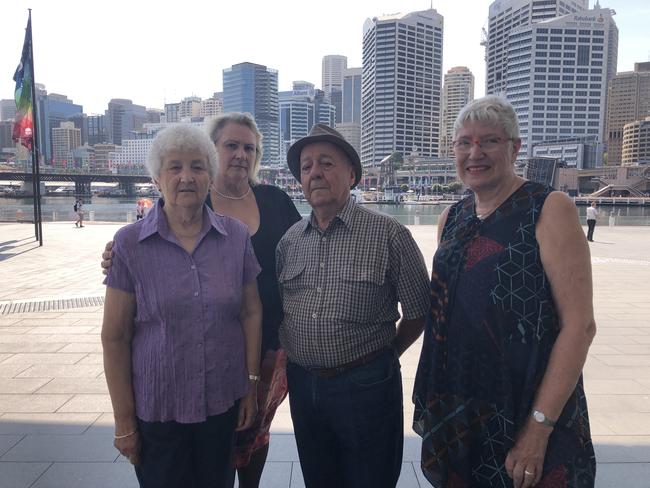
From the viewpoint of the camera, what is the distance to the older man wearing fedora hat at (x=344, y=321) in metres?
1.95

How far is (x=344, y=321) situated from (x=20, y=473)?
7.32ft

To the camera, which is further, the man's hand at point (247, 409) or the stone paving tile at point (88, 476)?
the stone paving tile at point (88, 476)

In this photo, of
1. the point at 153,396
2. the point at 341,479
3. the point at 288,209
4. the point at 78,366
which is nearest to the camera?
the point at 153,396

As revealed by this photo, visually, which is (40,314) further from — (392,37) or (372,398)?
(392,37)

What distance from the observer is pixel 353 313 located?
1954 mm

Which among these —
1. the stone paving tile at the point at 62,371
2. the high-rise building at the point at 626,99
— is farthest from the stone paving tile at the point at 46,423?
the high-rise building at the point at 626,99

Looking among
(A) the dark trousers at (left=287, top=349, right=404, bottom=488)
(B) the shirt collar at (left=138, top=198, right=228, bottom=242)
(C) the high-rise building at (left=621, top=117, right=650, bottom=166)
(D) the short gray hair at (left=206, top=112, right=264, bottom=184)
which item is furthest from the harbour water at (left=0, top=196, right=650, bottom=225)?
(C) the high-rise building at (left=621, top=117, right=650, bottom=166)

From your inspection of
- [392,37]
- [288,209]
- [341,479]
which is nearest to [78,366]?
[288,209]

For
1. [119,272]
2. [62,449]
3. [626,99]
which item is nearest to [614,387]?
[119,272]

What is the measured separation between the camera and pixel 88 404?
3742mm

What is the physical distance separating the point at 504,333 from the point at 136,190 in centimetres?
10311

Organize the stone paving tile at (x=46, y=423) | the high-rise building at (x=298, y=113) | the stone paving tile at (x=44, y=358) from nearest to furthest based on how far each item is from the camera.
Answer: the stone paving tile at (x=46, y=423), the stone paving tile at (x=44, y=358), the high-rise building at (x=298, y=113)

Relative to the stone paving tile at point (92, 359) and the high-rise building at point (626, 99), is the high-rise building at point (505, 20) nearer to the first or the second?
the high-rise building at point (626, 99)

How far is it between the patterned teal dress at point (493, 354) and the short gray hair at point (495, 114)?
9.1 inches
